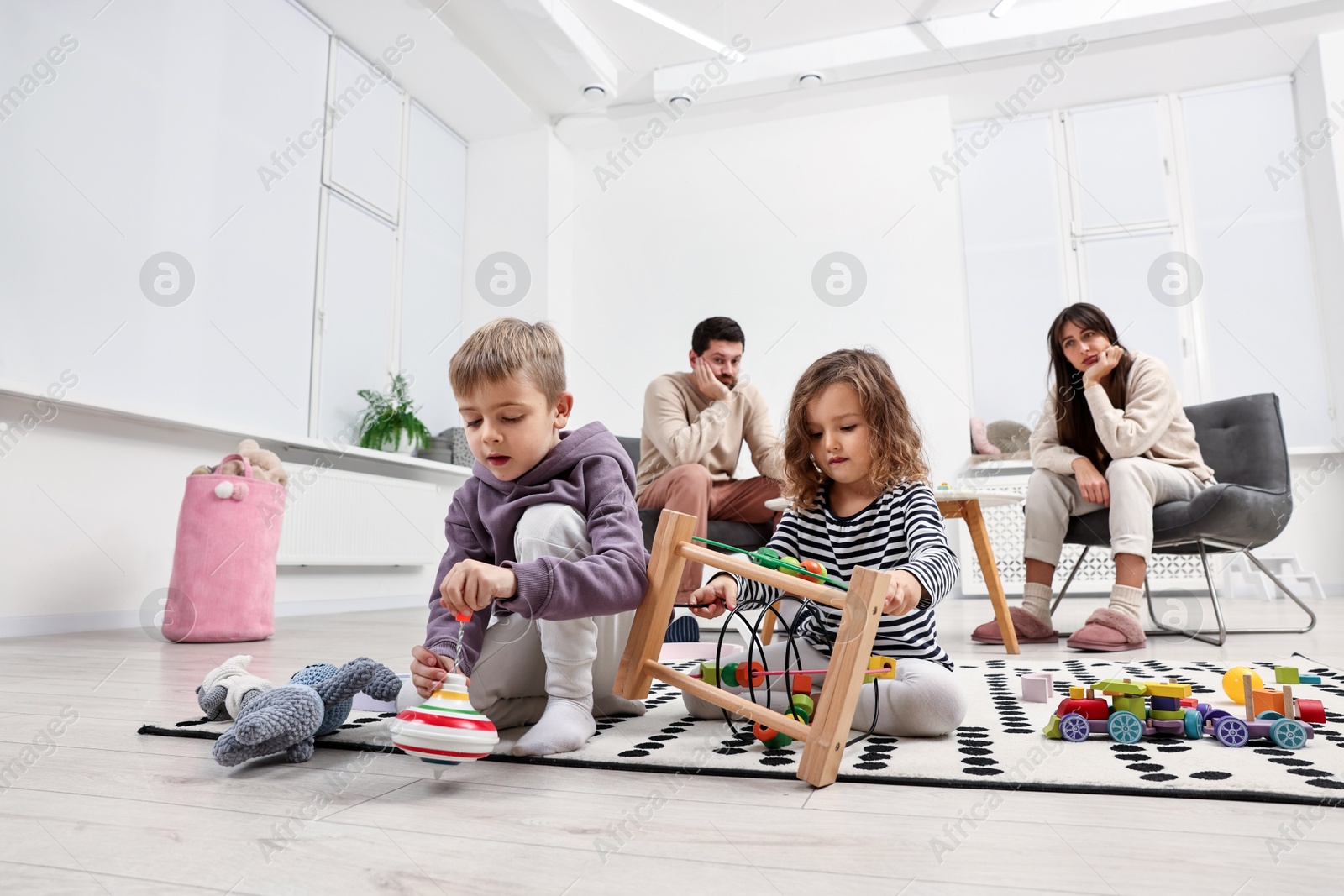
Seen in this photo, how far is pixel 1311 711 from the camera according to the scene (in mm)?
1080

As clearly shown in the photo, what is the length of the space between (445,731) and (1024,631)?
1895 millimetres

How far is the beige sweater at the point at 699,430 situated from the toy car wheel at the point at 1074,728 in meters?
1.51

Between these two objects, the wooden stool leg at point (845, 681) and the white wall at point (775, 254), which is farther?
the white wall at point (775, 254)

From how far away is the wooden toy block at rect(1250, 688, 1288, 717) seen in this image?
1087 millimetres

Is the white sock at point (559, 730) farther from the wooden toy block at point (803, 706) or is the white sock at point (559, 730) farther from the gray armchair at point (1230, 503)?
the gray armchair at point (1230, 503)

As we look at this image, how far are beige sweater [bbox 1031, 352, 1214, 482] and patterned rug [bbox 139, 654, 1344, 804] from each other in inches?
41.5

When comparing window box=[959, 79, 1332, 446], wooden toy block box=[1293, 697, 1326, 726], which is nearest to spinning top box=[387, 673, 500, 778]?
wooden toy block box=[1293, 697, 1326, 726]

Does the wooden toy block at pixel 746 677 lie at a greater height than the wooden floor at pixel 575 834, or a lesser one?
greater

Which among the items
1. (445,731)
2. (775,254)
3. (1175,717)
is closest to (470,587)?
(445,731)

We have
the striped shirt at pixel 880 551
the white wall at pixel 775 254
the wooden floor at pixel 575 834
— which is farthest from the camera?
the white wall at pixel 775 254

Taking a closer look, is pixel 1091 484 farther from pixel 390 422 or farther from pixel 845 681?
pixel 390 422

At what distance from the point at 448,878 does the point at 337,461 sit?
3.36 meters

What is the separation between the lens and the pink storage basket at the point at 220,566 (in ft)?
7.86

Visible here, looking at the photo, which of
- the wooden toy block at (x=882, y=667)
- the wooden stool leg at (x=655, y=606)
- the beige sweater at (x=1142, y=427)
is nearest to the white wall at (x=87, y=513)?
the wooden stool leg at (x=655, y=606)
